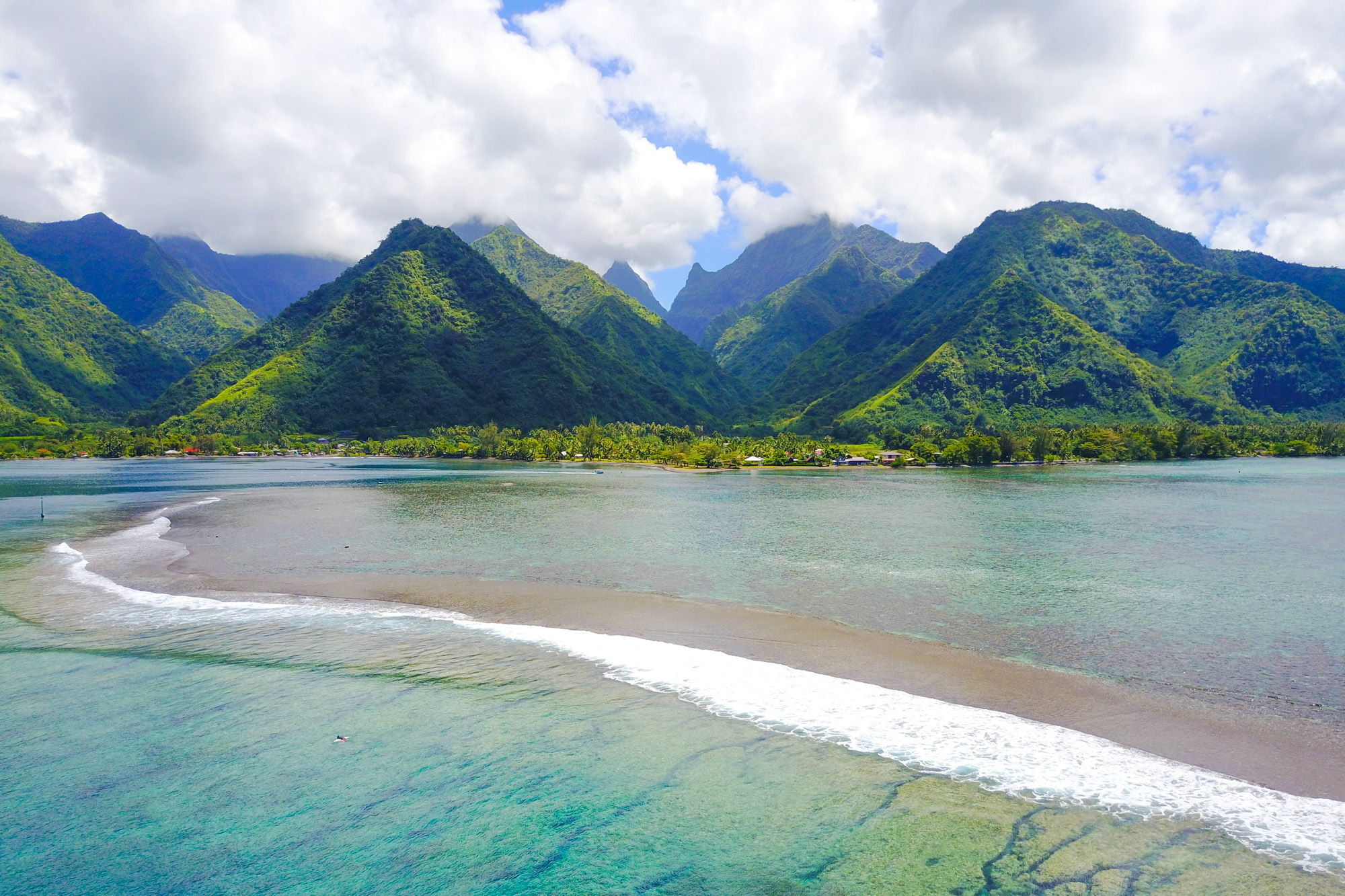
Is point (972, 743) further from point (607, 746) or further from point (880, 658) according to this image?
point (607, 746)

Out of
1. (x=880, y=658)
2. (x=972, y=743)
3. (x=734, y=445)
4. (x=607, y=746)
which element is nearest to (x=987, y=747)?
(x=972, y=743)

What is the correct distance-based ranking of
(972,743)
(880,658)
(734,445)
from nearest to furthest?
(972,743), (880,658), (734,445)

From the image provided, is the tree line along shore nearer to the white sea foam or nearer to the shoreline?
the shoreline

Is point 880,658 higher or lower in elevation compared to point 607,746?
lower

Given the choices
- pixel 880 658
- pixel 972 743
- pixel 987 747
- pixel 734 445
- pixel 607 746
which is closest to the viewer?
pixel 607 746

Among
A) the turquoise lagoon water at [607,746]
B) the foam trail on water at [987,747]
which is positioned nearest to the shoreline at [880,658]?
the foam trail on water at [987,747]

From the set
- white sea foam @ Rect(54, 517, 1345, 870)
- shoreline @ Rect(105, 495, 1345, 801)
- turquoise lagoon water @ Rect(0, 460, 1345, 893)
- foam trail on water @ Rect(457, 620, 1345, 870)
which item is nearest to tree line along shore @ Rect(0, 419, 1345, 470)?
shoreline @ Rect(105, 495, 1345, 801)

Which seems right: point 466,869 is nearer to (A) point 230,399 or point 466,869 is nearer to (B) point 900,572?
(B) point 900,572

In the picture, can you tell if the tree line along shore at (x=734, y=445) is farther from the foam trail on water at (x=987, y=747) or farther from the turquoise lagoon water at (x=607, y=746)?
the foam trail on water at (x=987, y=747)
